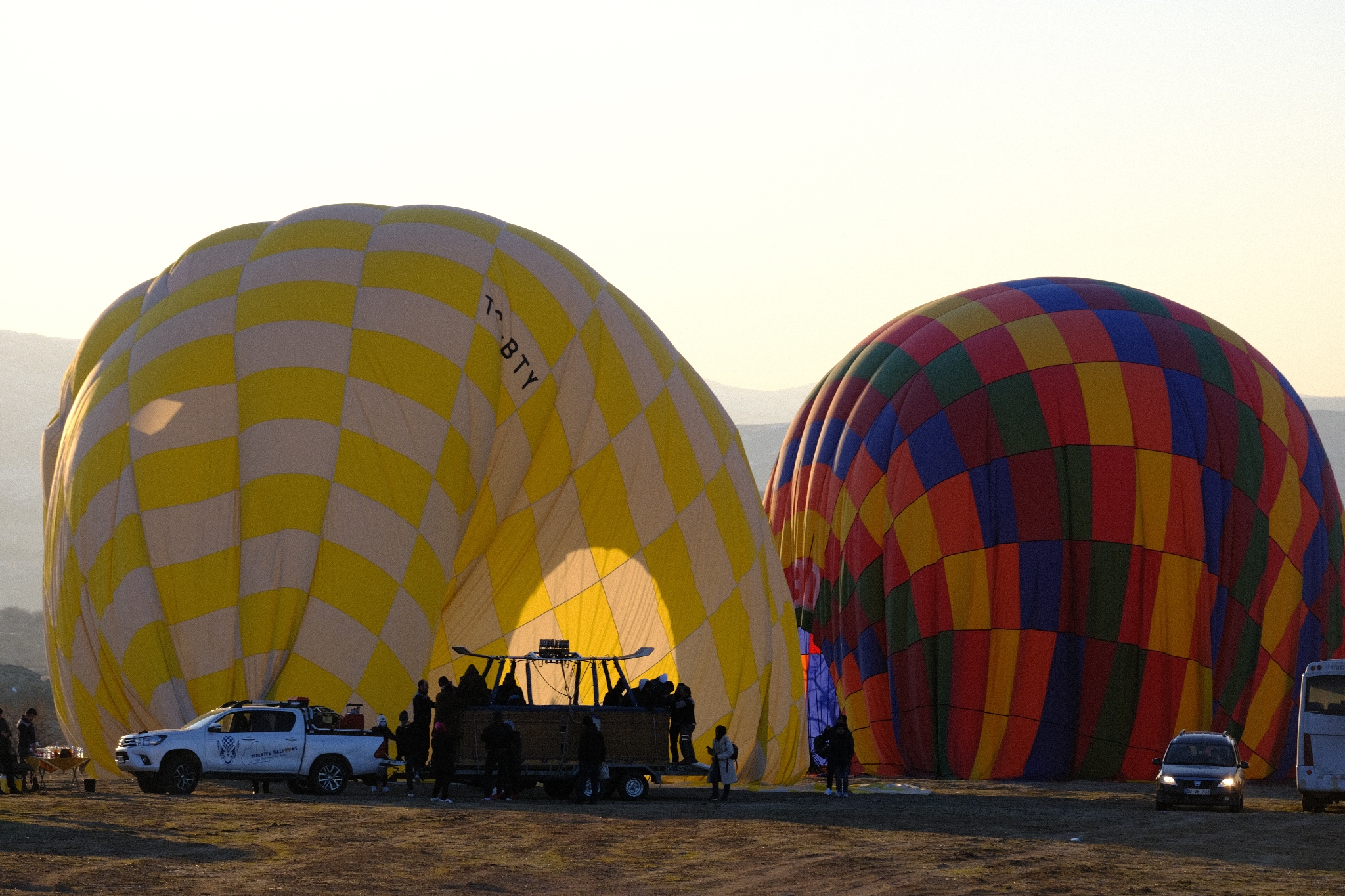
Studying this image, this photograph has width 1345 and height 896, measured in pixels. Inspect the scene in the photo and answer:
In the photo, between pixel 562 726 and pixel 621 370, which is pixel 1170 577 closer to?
pixel 621 370

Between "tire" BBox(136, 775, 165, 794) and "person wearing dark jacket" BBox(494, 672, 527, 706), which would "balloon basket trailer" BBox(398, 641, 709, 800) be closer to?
"person wearing dark jacket" BBox(494, 672, 527, 706)

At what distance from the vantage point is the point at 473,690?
2008cm

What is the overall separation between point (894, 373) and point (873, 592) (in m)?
4.19

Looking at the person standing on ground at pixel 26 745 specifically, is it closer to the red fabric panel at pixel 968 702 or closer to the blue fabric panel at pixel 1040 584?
the red fabric panel at pixel 968 702

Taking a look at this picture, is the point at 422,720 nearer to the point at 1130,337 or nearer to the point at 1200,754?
the point at 1200,754

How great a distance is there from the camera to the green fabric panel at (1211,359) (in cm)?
3039

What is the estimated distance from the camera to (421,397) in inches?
870

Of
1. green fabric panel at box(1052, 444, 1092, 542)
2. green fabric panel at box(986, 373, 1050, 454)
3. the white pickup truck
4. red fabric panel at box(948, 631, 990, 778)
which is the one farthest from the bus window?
the white pickup truck

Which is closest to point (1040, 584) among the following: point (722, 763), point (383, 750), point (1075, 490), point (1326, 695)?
point (1075, 490)

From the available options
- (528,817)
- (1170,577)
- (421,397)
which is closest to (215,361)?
(421,397)

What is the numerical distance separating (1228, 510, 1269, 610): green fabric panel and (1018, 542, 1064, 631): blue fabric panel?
306 cm

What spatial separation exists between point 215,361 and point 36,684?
48.5m

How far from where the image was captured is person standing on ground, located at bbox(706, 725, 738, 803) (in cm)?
2098

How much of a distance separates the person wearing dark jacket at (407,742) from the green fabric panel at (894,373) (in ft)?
45.1
